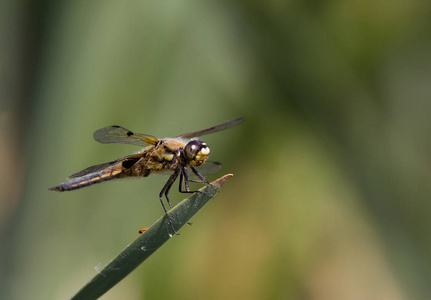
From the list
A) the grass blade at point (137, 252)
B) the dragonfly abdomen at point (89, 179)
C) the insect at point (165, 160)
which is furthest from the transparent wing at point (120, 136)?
the grass blade at point (137, 252)

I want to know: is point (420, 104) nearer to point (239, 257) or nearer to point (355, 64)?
point (355, 64)

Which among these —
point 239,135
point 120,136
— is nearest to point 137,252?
point 120,136

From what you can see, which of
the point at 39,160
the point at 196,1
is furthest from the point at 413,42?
the point at 39,160

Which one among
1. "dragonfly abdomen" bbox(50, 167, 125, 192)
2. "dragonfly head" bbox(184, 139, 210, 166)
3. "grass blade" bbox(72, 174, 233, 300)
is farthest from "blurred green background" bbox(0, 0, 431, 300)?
"grass blade" bbox(72, 174, 233, 300)

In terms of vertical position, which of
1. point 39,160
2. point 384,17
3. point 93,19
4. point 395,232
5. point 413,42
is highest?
point 93,19

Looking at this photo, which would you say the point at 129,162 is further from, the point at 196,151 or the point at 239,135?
the point at 239,135

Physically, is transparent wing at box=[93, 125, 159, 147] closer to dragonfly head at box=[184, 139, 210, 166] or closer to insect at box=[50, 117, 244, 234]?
insect at box=[50, 117, 244, 234]
